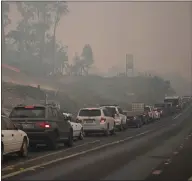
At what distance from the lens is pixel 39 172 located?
10.5 metres

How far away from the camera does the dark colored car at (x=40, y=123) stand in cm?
1580

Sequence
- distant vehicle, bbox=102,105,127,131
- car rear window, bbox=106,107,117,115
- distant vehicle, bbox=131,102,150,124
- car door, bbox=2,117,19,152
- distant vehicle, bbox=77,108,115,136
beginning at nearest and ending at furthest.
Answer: car door, bbox=2,117,19,152 → distant vehicle, bbox=77,108,115,136 → distant vehicle, bbox=102,105,127,131 → car rear window, bbox=106,107,117,115 → distant vehicle, bbox=131,102,150,124

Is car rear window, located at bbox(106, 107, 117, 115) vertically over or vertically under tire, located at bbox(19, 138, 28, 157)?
over

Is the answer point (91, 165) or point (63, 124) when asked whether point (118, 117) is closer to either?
point (63, 124)

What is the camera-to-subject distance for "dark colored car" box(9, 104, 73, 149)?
15805mm

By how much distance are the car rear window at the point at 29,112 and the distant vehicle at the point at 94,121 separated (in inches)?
345

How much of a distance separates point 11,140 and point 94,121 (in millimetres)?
12498

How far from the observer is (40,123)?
15.9 m

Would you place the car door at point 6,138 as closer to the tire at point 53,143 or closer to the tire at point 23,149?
the tire at point 23,149

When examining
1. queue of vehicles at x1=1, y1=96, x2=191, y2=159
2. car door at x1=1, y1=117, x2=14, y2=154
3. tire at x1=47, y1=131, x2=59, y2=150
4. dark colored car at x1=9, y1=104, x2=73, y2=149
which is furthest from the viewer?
tire at x1=47, y1=131, x2=59, y2=150

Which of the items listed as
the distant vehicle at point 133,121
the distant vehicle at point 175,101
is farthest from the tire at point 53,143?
the distant vehicle at point 175,101

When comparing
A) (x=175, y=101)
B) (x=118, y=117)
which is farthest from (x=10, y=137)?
(x=175, y=101)

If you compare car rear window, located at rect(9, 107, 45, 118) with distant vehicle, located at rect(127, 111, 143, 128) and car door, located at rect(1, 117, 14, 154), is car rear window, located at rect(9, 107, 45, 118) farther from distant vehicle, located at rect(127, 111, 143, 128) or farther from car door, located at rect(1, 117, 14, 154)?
distant vehicle, located at rect(127, 111, 143, 128)

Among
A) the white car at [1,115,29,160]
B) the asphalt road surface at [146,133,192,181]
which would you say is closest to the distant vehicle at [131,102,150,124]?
the asphalt road surface at [146,133,192,181]
